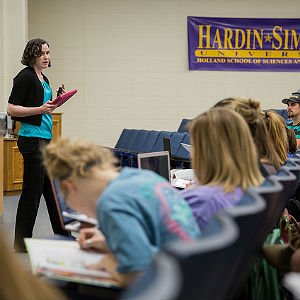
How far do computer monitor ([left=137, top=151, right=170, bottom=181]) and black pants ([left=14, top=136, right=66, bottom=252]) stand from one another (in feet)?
3.32

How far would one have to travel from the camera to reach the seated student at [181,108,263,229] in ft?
5.70

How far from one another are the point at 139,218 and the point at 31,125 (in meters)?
2.56

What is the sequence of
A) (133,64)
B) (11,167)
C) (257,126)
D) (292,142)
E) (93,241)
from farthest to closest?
1. (133,64)
2. (11,167)
3. (292,142)
4. (257,126)
5. (93,241)

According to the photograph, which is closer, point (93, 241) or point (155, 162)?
point (93, 241)

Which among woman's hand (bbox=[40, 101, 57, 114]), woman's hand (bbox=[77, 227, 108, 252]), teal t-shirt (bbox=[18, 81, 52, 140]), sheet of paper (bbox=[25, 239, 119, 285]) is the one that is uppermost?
woman's hand (bbox=[40, 101, 57, 114])

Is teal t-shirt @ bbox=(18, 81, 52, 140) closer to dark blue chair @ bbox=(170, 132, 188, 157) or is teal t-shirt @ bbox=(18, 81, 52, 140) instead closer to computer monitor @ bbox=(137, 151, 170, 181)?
computer monitor @ bbox=(137, 151, 170, 181)

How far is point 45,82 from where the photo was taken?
3988mm

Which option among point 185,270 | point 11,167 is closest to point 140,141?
point 11,167

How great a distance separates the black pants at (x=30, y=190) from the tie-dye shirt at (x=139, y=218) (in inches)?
92.1

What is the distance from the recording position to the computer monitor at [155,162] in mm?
2846

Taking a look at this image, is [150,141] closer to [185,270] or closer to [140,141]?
[140,141]

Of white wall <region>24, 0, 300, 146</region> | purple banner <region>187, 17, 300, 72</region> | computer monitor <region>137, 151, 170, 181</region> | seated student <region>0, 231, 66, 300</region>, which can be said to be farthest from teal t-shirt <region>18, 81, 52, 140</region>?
purple banner <region>187, 17, 300, 72</region>

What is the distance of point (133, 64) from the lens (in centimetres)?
926

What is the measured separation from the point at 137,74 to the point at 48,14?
1710 millimetres
